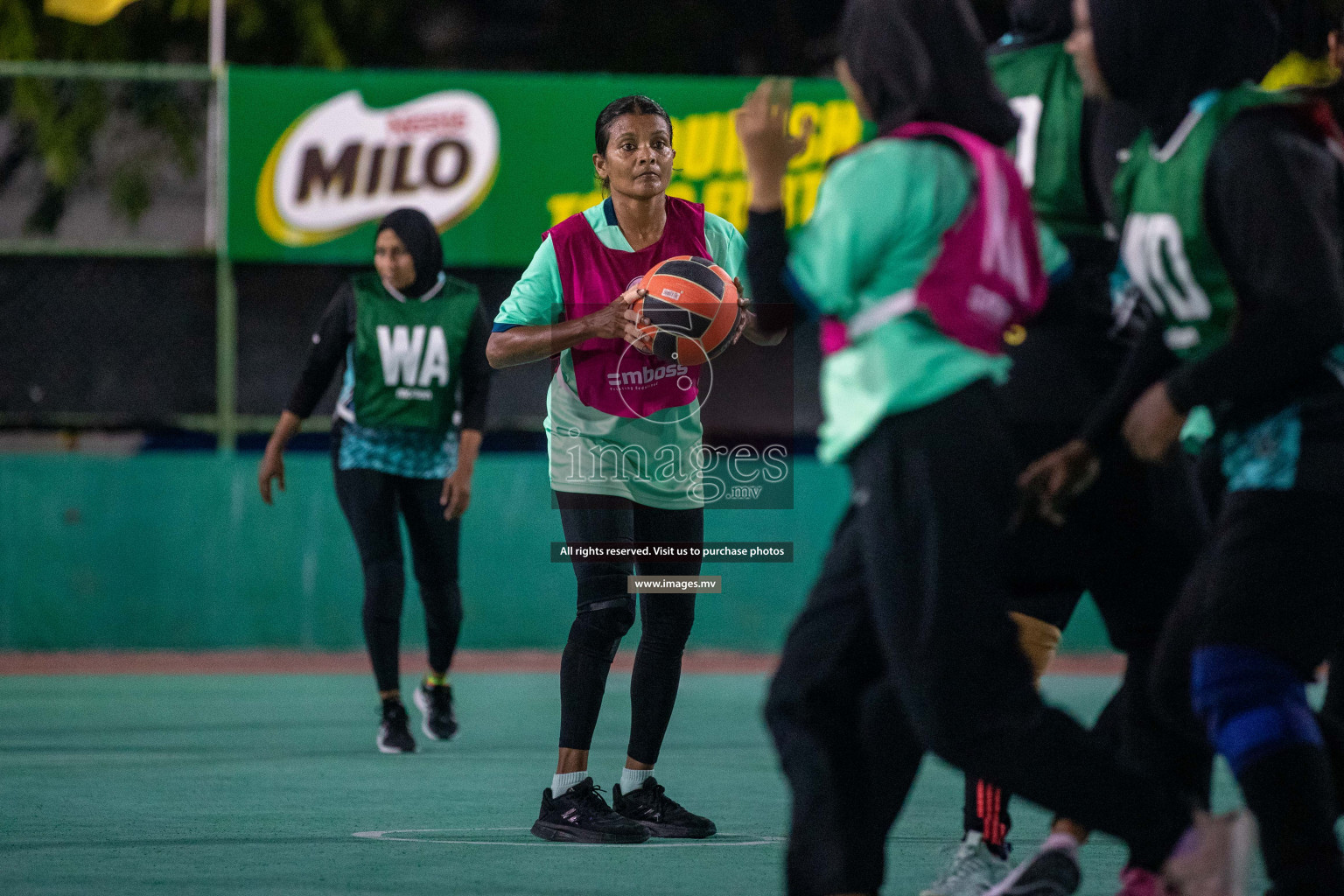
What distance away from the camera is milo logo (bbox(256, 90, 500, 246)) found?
40.7ft

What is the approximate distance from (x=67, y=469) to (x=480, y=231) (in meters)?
3.16

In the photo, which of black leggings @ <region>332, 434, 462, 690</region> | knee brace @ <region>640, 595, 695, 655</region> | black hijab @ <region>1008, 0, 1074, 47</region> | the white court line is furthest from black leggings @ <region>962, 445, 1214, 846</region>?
black leggings @ <region>332, 434, 462, 690</region>

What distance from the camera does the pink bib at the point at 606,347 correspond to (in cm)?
577

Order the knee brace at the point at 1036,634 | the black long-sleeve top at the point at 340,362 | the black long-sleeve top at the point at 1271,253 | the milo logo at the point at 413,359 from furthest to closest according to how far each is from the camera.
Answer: the black long-sleeve top at the point at 340,362 → the milo logo at the point at 413,359 → the knee brace at the point at 1036,634 → the black long-sleeve top at the point at 1271,253

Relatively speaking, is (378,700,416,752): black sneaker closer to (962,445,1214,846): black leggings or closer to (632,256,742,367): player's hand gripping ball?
(632,256,742,367): player's hand gripping ball

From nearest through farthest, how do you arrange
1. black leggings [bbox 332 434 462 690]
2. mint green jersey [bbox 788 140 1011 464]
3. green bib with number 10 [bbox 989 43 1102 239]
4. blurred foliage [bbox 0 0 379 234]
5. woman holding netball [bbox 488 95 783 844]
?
mint green jersey [bbox 788 140 1011 464] → green bib with number 10 [bbox 989 43 1102 239] → woman holding netball [bbox 488 95 783 844] → black leggings [bbox 332 434 462 690] → blurred foliage [bbox 0 0 379 234]

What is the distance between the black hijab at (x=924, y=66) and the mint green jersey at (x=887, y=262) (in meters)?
0.14

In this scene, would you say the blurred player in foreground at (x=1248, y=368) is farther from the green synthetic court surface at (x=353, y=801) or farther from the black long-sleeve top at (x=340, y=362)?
the black long-sleeve top at (x=340, y=362)

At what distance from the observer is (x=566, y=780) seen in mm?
5641

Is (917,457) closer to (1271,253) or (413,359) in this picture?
(1271,253)

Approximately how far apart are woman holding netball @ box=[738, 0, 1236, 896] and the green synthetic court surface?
3.80 feet

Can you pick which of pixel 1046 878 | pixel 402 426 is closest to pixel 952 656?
pixel 1046 878

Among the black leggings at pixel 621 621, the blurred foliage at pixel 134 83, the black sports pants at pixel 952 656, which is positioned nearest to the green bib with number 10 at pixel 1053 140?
the black sports pants at pixel 952 656

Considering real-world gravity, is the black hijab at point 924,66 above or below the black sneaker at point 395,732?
above
